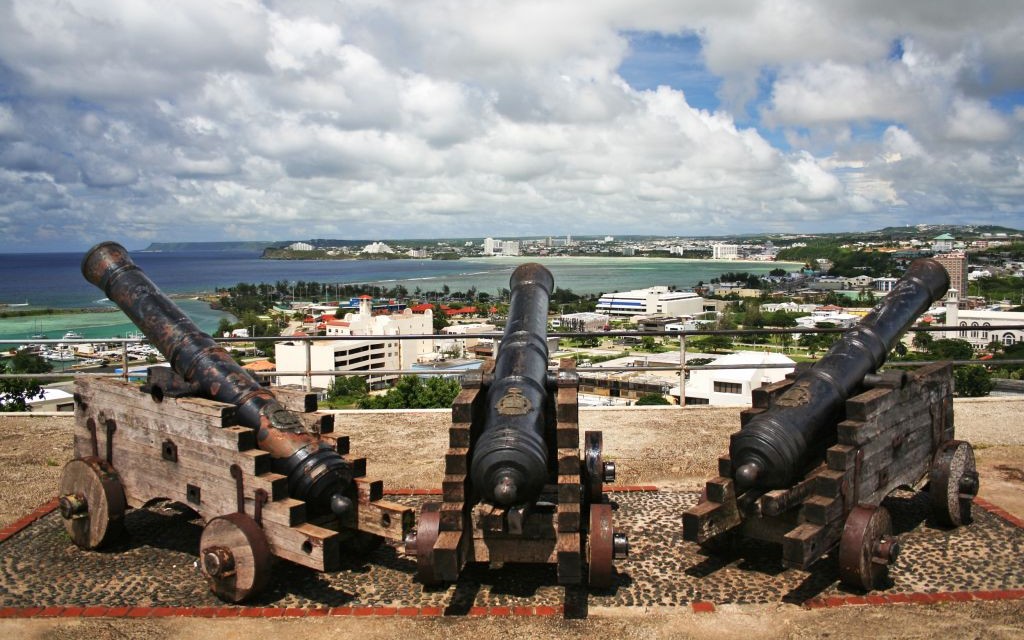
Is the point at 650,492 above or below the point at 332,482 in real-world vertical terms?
below

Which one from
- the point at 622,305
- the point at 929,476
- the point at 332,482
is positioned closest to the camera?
the point at 332,482

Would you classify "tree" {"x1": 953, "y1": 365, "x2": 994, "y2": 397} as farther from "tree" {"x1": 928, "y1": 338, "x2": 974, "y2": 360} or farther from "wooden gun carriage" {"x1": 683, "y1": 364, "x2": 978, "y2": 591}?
"wooden gun carriage" {"x1": 683, "y1": 364, "x2": 978, "y2": 591}

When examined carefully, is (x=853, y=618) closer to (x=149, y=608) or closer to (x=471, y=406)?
(x=471, y=406)

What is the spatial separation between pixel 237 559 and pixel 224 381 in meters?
1.16

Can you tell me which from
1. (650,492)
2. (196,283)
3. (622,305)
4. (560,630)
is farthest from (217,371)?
(196,283)

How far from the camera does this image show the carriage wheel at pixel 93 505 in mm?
4844

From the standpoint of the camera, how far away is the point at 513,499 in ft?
12.5

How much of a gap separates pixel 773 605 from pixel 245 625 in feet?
8.92

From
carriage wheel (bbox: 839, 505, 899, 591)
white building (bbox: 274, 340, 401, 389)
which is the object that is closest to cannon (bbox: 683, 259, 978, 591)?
carriage wheel (bbox: 839, 505, 899, 591)

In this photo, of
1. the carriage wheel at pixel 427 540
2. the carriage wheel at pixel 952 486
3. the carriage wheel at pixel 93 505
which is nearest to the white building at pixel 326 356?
the carriage wheel at pixel 93 505

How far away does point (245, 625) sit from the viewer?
390 centimetres

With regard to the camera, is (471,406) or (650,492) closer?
(471,406)

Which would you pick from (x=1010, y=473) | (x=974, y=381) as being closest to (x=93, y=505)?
(x=1010, y=473)

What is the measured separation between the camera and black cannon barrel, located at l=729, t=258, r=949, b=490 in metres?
4.29
